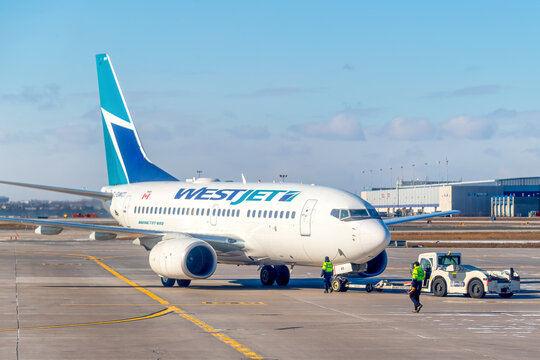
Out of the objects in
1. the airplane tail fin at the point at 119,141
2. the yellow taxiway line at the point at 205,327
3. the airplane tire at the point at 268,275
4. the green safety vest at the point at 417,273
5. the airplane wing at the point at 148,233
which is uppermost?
the airplane tail fin at the point at 119,141

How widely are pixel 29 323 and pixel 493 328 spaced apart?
15.6 metres

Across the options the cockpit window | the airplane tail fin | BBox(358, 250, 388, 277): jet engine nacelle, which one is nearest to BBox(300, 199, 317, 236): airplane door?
the cockpit window

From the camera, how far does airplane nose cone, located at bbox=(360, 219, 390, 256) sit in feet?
121

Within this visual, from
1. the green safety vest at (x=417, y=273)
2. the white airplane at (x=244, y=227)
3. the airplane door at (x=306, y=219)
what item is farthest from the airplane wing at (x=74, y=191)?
the green safety vest at (x=417, y=273)

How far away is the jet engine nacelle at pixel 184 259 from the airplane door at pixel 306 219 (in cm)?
442

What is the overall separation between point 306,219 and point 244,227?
406 cm

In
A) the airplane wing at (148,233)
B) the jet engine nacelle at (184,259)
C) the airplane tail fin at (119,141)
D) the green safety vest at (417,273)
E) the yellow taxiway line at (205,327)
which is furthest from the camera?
the airplane tail fin at (119,141)

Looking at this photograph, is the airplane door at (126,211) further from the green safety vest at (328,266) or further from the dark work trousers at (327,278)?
the green safety vest at (328,266)

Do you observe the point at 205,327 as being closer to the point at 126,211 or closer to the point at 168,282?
the point at 168,282

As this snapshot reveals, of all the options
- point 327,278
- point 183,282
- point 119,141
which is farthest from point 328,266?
point 119,141

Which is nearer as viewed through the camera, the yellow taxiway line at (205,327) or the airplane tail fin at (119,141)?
the yellow taxiway line at (205,327)

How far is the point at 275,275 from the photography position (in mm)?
43781

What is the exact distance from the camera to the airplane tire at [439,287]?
126 feet

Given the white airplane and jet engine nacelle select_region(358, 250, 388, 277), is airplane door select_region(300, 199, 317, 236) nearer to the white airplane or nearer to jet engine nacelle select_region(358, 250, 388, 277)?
the white airplane
